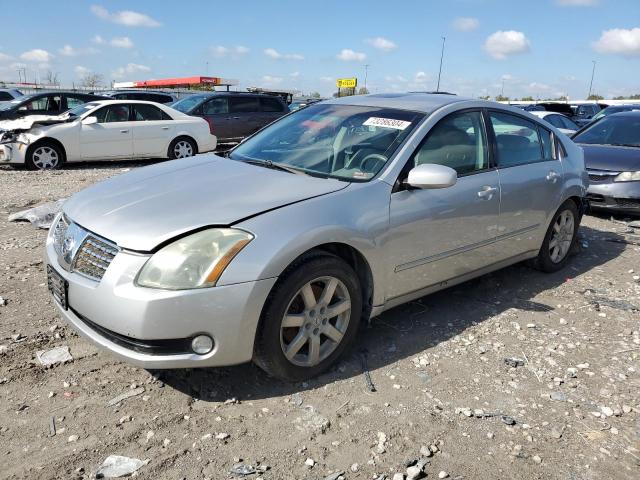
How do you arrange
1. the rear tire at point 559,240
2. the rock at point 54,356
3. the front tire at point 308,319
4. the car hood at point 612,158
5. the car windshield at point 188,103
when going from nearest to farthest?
the front tire at point 308,319
the rock at point 54,356
the rear tire at point 559,240
the car hood at point 612,158
the car windshield at point 188,103

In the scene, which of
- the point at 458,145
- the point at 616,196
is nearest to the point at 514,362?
the point at 458,145

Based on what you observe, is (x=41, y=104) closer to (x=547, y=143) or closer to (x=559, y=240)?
(x=547, y=143)

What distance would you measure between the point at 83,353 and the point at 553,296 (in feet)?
12.4

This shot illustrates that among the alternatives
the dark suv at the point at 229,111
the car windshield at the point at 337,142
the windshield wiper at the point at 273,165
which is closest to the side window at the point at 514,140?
the car windshield at the point at 337,142

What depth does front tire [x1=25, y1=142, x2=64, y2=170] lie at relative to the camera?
10297mm

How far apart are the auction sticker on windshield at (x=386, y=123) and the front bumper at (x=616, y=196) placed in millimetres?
4861

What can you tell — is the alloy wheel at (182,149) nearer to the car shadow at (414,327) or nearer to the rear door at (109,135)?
the rear door at (109,135)

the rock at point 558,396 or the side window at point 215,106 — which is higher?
the side window at point 215,106

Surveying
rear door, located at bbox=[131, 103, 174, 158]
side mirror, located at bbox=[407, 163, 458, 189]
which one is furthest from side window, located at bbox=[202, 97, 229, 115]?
side mirror, located at bbox=[407, 163, 458, 189]

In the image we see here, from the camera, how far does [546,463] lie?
2604 mm

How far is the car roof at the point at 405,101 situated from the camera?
3.97m

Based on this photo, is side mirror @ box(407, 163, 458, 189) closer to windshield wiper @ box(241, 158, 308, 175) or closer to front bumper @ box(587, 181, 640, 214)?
windshield wiper @ box(241, 158, 308, 175)

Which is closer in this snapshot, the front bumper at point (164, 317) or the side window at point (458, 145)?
the front bumper at point (164, 317)

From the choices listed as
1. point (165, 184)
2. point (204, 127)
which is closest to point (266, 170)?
point (165, 184)
